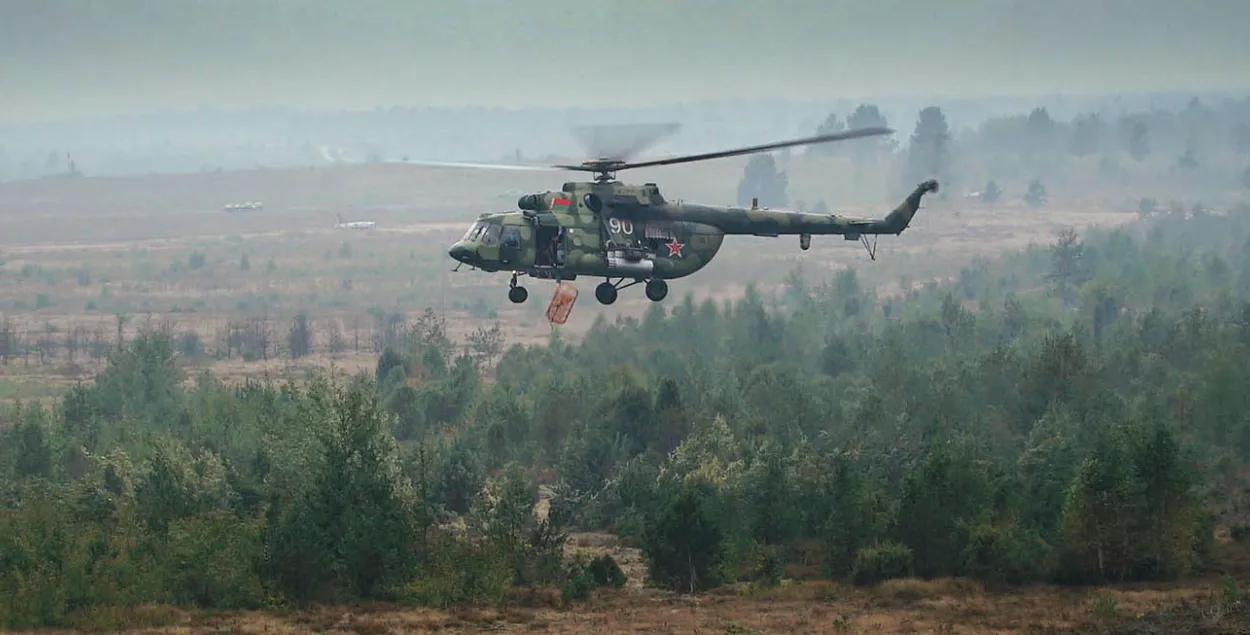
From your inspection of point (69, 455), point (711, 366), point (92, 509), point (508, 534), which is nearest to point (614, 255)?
point (508, 534)

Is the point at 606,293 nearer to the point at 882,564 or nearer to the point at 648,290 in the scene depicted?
the point at 648,290

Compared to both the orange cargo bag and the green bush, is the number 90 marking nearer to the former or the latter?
the orange cargo bag

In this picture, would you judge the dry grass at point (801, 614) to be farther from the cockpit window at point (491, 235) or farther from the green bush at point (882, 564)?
the cockpit window at point (491, 235)

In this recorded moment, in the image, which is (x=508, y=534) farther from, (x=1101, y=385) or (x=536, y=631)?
(x=1101, y=385)

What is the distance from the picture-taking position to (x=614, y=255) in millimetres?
57406

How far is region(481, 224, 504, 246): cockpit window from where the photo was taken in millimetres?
56438

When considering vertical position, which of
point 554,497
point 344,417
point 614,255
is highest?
point 614,255

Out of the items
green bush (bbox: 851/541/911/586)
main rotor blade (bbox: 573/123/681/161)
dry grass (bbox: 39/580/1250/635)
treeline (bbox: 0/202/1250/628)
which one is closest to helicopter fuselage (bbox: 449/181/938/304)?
main rotor blade (bbox: 573/123/681/161)

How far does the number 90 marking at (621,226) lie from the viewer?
57469mm

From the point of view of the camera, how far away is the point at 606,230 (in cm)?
5734

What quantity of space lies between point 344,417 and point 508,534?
8.17 metres

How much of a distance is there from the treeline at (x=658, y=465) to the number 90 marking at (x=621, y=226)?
16242 millimetres

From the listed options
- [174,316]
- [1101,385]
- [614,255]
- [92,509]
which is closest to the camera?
[614,255]

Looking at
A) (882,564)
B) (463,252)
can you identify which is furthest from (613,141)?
(882,564)
